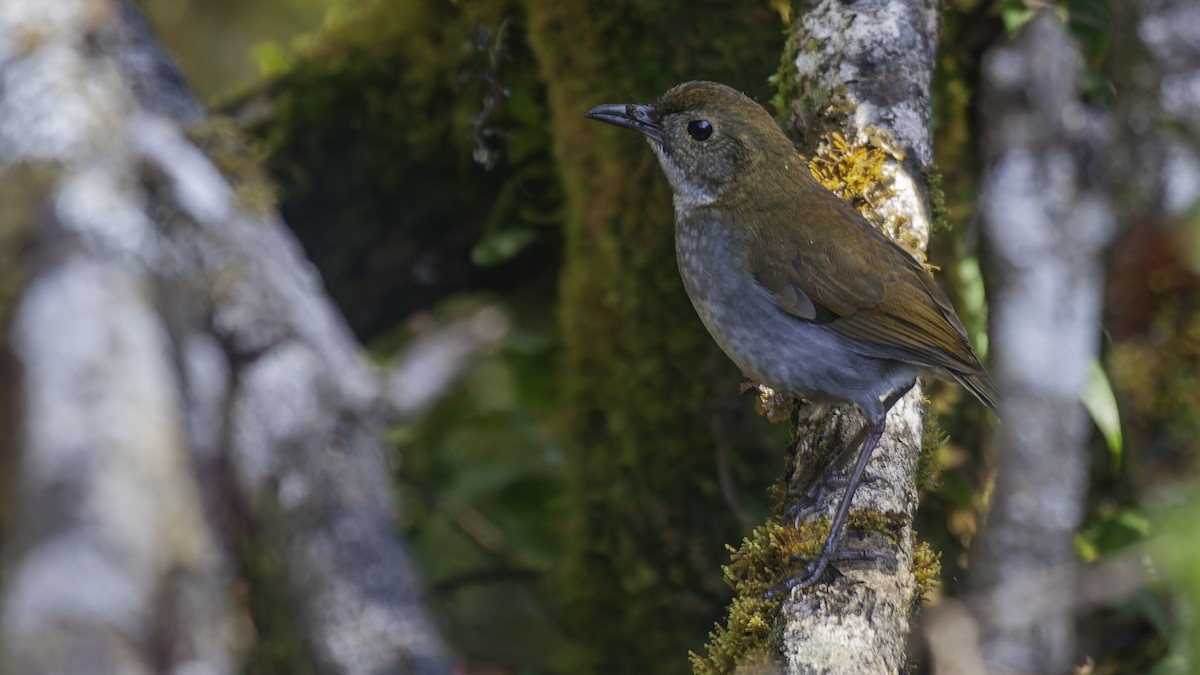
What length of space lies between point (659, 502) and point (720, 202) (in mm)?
1218

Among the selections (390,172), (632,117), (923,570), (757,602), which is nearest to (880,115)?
(632,117)

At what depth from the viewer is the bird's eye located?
3.36 metres

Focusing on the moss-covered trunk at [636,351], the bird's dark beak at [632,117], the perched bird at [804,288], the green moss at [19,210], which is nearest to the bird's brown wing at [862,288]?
the perched bird at [804,288]

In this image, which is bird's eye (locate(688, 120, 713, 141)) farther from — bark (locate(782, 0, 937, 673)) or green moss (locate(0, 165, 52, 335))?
green moss (locate(0, 165, 52, 335))

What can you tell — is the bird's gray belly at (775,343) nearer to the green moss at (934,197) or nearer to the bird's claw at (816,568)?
the green moss at (934,197)

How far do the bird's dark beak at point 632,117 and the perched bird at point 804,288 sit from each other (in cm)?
15

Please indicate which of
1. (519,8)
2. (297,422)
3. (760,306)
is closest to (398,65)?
(519,8)

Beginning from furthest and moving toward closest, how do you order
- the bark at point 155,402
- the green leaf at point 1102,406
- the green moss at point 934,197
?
1. the green leaf at point 1102,406
2. the green moss at point 934,197
3. the bark at point 155,402

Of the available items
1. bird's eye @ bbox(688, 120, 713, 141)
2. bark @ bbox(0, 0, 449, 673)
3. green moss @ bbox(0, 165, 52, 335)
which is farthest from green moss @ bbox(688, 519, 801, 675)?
green moss @ bbox(0, 165, 52, 335)

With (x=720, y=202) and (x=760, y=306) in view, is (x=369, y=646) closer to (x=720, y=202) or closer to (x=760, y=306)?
(x=760, y=306)

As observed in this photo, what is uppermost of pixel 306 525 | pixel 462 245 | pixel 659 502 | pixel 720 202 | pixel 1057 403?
pixel 306 525

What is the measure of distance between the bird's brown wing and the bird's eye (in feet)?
1.27

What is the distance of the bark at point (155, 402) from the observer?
1872 millimetres

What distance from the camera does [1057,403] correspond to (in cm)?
328
